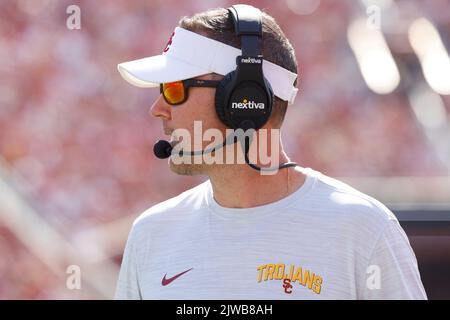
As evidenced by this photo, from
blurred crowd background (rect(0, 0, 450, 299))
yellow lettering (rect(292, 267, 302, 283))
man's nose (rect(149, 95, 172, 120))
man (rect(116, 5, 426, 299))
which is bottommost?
yellow lettering (rect(292, 267, 302, 283))

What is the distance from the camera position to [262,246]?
1.35 metres

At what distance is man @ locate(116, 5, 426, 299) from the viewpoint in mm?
1310

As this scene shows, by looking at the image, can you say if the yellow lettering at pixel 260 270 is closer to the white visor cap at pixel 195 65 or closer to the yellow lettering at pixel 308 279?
the yellow lettering at pixel 308 279

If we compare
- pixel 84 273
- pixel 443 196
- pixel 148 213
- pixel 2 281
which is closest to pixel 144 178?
pixel 84 273

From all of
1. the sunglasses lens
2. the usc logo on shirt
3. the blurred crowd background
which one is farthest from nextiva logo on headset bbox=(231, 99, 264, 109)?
the blurred crowd background

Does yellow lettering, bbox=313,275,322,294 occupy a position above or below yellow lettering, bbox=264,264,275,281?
below

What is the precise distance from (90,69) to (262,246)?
288 cm


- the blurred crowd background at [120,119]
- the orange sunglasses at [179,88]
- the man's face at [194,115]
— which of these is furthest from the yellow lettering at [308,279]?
the blurred crowd background at [120,119]

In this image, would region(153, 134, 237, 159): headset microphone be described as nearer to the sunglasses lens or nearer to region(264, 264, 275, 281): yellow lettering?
the sunglasses lens

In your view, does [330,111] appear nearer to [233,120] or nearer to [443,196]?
[443,196]

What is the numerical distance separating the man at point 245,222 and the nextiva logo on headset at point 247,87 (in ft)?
0.05

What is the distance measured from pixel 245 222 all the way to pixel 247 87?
0.81 ft

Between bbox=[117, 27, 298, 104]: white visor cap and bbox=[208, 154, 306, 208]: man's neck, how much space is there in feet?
0.52

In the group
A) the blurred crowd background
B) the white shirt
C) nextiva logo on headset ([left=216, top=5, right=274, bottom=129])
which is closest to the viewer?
the white shirt
